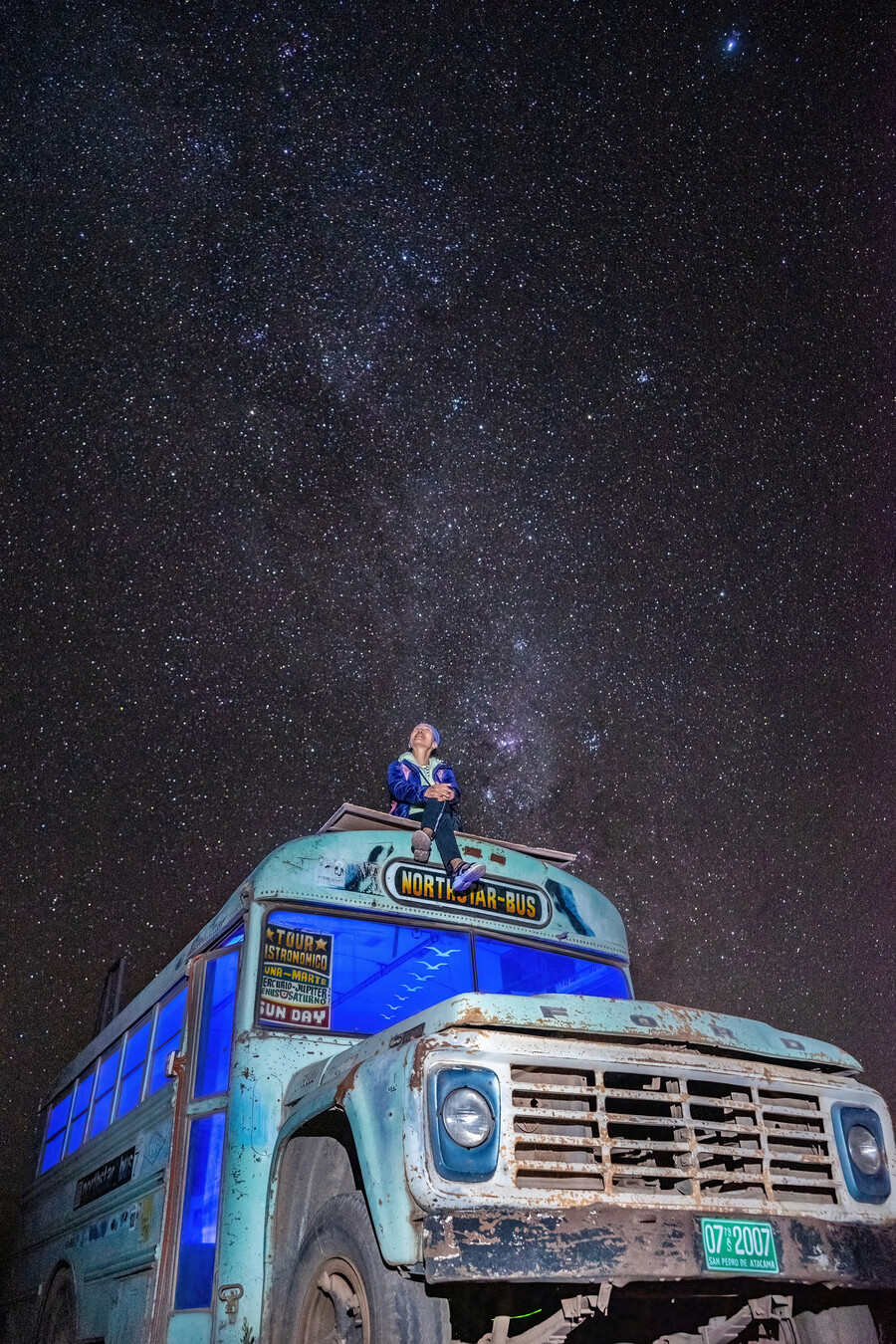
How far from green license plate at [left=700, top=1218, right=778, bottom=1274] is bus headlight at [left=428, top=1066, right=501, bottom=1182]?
0.73 meters

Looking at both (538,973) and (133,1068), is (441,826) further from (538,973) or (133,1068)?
(133,1068)

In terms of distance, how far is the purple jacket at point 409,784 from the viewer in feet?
19.2

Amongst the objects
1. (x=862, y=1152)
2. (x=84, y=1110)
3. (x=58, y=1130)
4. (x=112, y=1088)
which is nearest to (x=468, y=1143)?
(x=862, y=1152)

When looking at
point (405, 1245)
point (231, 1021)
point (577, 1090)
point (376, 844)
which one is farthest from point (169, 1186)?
point (577, 1090)

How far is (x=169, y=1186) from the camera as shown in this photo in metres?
4.59

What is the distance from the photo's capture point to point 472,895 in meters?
4.98

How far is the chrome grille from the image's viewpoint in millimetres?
3068

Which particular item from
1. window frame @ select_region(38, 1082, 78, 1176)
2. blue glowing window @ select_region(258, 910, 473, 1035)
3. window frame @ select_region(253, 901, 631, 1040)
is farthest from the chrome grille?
window frame @ select_region(38, 1082, 78, 1176)

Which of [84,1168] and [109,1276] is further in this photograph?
[84,1168]

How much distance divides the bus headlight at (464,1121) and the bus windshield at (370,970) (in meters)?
1.48

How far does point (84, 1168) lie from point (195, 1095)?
2.95m

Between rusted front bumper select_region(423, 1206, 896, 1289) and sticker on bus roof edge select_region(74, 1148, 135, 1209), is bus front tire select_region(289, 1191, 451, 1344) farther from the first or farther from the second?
sticker on bus roof edge select_region(74, 1148, 135, 1209)

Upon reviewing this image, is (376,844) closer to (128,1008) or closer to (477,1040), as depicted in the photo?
(477,1040)

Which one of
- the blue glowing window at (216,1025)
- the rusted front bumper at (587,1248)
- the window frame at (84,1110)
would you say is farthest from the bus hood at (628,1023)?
the window frame at (84,1110)
